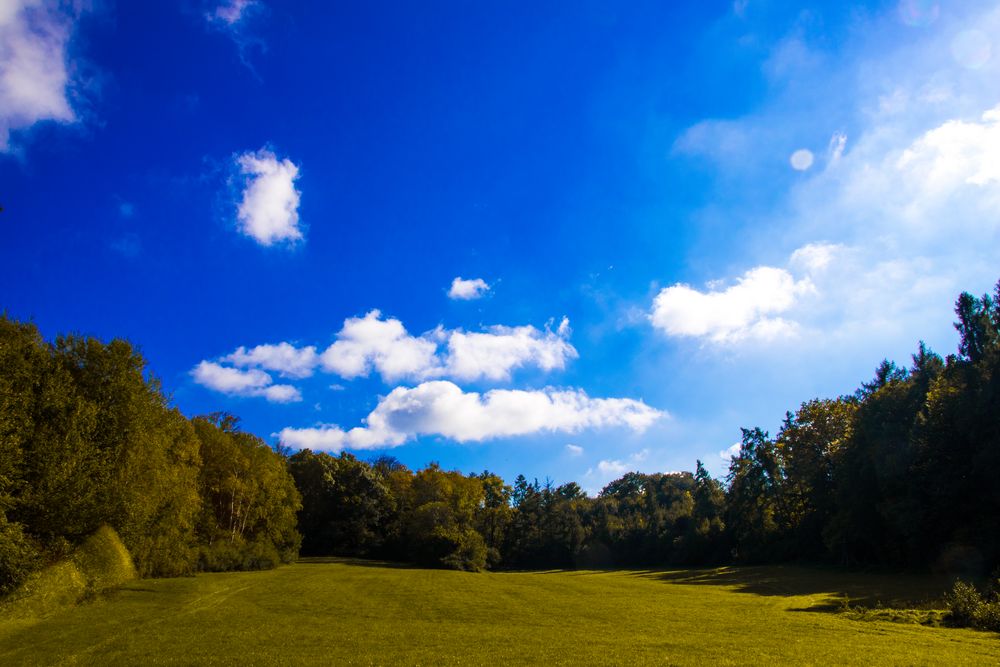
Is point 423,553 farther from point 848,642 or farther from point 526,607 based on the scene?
point 848,642

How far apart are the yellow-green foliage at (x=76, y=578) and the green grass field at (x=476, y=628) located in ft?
3.82

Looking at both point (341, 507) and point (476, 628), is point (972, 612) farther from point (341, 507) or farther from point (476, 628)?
point (341, 507)

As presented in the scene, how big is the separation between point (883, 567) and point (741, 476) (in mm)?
30353

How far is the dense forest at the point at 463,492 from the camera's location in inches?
1337

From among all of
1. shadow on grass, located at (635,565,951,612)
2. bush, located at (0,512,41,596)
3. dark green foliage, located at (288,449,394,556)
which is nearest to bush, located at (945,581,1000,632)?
shadow on grass, located at (635,565,951,612)

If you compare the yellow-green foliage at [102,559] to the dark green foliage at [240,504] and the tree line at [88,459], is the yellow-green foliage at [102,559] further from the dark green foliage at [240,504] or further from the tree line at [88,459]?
the dark green foliage at [240,504]

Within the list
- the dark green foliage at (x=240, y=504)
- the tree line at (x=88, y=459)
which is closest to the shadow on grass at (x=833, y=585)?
the tree line at (x=88, y=459)

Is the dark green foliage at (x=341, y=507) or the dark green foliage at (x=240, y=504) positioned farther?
the dark green foliage at (x=341, y=507)

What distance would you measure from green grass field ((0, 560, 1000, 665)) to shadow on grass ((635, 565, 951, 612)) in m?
→ 0.34

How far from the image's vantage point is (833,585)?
154 feet

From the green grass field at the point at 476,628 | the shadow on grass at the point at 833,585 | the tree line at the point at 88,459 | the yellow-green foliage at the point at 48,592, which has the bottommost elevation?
the shadow on grass at the point at 833,585

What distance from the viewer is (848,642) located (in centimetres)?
2162

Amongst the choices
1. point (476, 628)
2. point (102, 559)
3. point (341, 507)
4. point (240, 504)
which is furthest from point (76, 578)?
point (341, 507)

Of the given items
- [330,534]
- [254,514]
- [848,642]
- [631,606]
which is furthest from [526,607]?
[330,534]
